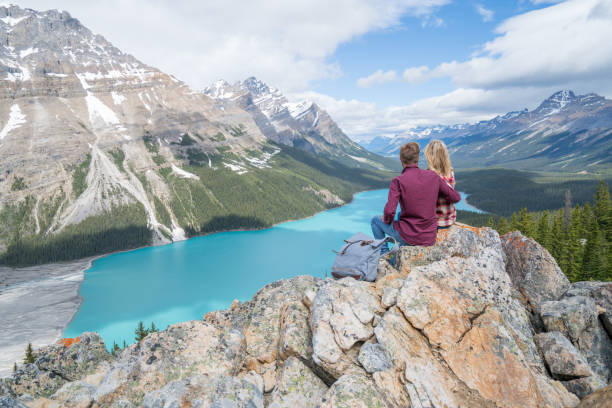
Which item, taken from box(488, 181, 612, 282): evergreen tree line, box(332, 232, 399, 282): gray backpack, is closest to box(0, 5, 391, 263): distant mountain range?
box(488, 181, 612, 282): evergreen tree line

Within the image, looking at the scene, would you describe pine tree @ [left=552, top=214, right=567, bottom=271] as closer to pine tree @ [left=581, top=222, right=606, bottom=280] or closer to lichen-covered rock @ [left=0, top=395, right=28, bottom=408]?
pine tree @ [left=581, top=222, right=606, bottom=280]

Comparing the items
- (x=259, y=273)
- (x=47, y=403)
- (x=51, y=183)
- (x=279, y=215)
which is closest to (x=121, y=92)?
(x=51, y=183)

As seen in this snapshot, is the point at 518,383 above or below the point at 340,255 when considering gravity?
below

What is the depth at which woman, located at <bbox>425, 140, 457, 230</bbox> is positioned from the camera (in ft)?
26.4

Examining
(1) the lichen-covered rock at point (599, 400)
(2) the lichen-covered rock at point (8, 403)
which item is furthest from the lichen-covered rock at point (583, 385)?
(2) the lichen-covered rock at point (8, 403)

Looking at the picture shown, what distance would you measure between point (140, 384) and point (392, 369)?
5.82m

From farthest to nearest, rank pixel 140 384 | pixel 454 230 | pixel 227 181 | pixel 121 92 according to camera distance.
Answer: pixel 121 92 → pixel 227 181 → pixel 454 230 → pixel 140 384

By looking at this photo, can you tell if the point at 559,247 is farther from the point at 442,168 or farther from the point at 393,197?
the point at 393,197

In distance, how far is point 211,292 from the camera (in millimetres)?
66250

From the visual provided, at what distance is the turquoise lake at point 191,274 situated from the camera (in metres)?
56.9

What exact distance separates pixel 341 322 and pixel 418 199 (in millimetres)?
A: 3569

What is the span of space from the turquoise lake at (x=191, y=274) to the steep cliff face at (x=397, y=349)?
5019cm

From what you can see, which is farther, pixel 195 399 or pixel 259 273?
pixel 259 273

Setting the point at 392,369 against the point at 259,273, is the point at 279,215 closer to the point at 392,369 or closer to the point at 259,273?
the point at 259,273
